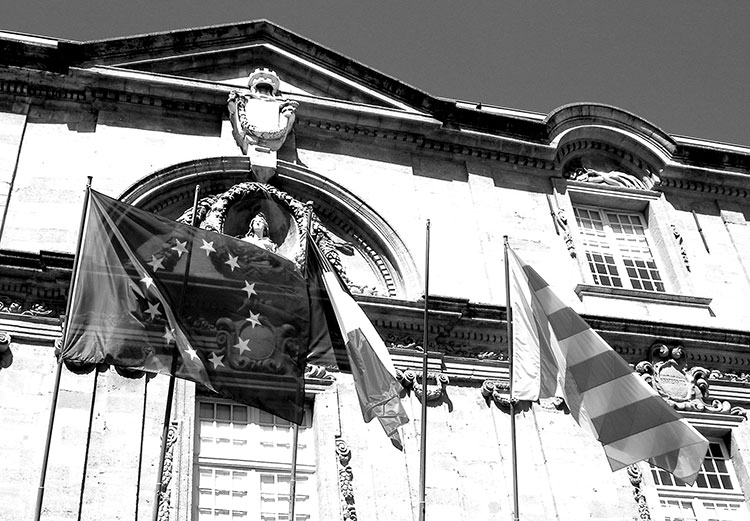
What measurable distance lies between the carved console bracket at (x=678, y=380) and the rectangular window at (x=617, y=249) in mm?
1798

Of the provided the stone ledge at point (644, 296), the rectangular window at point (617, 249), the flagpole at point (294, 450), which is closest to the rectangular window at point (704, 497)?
the stone ledge at point (644, 296)

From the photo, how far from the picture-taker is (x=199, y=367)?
528 inches

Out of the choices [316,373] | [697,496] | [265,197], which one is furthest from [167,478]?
[697,496]

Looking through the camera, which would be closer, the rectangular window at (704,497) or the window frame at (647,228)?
the rectangular window at (704,497)

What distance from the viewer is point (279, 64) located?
65.9 feet

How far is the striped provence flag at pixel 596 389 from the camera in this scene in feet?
47.0

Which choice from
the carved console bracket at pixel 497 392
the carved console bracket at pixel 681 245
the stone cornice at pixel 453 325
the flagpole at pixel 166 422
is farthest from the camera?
the carved console bracket at pixel 681 245

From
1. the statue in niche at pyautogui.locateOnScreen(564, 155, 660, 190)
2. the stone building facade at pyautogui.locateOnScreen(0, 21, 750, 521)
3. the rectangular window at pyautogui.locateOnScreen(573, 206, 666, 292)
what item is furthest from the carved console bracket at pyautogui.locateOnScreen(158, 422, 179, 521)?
the statue in niche at pyautogui.locateOnScreen(564, 155, 660, 190)

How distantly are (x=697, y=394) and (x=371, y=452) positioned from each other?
17.0ft

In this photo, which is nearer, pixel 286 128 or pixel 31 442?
pixel 31 442

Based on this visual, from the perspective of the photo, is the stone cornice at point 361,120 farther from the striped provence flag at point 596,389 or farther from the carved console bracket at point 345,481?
the carved console bracket at point 345,481

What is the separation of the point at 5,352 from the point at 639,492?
27.0ft

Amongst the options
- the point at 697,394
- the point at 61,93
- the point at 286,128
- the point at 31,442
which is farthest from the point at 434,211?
the point at 31,442

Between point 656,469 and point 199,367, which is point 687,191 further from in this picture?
point 199,367
